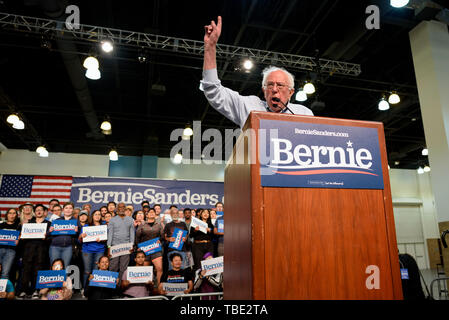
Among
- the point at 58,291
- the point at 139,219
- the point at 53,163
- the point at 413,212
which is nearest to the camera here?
the point at 58,291

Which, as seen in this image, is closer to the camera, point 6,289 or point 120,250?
point 6,289

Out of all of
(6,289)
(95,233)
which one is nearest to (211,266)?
(95,233)

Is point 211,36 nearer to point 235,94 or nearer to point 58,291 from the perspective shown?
point 235,94

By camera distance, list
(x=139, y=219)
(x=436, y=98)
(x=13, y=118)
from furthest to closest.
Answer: (x=13, y=118) → (x=139, y=219) → (x=436, y=98)

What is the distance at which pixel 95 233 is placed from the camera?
19.3ft

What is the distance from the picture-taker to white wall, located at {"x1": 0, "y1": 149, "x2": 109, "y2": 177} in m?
12.7

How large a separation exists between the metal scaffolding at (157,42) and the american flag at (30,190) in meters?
4.68

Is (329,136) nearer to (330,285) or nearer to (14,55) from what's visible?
(330,285)

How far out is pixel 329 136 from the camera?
1.20 metres

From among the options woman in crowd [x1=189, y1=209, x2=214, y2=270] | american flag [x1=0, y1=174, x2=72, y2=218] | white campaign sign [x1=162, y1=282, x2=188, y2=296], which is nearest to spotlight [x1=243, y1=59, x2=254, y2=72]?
woman in crowd [x1=189, y1=209, x2=214, y2=270]

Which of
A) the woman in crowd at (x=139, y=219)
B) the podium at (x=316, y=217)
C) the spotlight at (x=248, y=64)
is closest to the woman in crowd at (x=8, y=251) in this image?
the woman in crowd at (x=139, y=219)

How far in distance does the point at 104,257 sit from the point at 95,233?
1.65ft

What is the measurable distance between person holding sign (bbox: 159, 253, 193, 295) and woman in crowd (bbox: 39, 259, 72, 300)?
1.60m

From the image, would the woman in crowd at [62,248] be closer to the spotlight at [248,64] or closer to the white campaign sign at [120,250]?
the white campaign sign at [120,250]
